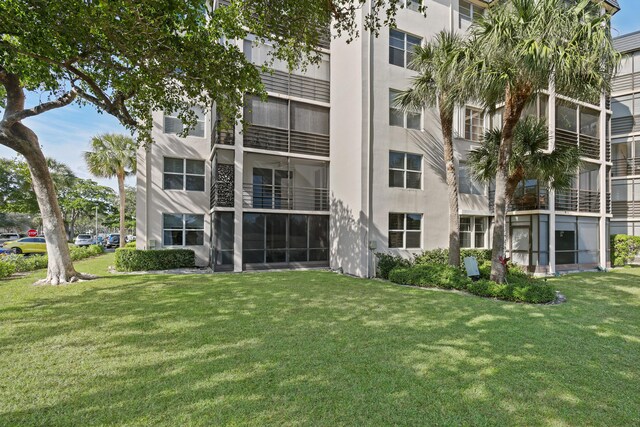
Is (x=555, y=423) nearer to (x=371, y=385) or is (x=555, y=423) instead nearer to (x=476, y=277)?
(x=371, y=385)

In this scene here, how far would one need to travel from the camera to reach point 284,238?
15.8m

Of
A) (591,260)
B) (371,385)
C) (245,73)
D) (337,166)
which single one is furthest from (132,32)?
(591,260)

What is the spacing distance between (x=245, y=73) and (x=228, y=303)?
662 centimetres

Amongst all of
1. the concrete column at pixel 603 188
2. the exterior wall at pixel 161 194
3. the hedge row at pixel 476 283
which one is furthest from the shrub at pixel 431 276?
the concrete column at pixel 603 188

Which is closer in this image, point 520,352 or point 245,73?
point 520,352

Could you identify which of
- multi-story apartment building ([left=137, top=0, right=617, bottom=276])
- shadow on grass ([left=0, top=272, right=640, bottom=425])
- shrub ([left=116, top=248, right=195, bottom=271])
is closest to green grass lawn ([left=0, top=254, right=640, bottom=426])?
shadow on grass ([left=0, top=272, right=640, bottom=425])

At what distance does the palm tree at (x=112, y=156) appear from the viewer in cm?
2270

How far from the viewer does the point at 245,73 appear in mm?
9195

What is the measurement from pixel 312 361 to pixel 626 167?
25944mm

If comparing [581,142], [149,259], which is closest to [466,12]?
[581,142]

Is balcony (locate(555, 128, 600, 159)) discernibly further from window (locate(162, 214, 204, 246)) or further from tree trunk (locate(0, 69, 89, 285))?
tree trunk (locate(0, 69, 89, 285))

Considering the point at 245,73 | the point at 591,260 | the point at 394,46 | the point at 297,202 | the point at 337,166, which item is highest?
the point at 394,46

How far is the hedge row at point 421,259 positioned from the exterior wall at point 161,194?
8.72m

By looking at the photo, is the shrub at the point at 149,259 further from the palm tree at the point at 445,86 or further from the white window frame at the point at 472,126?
the white window frame at the point at 472,126
